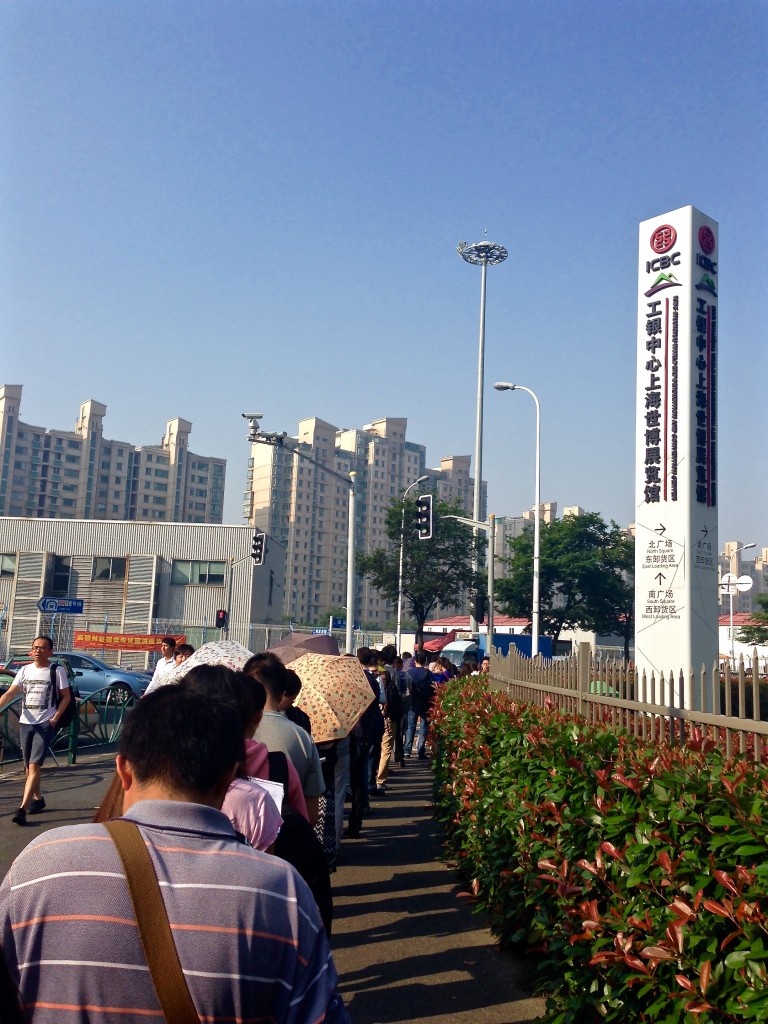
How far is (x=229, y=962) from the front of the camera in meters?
1.86

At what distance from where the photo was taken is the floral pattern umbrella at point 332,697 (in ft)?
23.5

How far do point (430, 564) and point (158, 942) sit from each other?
41062 millimetres

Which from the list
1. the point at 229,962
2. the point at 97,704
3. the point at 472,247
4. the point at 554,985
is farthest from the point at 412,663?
the point at 472,247

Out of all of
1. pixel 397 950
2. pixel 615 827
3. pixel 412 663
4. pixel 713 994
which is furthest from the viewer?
pixel 412 663

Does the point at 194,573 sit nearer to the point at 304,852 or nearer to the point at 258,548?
the point at 258,548

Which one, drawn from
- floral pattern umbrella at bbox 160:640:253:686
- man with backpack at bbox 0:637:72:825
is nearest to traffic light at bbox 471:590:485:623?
man with backpack at bbox 0:637:72:825

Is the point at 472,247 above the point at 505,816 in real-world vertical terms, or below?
above

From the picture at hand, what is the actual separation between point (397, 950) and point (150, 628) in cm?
4561

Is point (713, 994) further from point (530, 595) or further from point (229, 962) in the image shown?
point (530, 595)

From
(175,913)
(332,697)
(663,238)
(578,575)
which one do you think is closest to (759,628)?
(578,575)

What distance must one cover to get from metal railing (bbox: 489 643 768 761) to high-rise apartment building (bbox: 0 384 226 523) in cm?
12326

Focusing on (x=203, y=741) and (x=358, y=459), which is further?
(x=358, y=459)

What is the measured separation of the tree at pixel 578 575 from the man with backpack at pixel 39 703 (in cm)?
3764

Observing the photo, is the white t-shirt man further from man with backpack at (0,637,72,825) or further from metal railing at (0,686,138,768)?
metal railing at (0,686,138,768)
